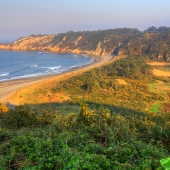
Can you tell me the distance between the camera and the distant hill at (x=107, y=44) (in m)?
82.8

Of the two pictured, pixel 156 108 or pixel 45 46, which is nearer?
pixel 156 108

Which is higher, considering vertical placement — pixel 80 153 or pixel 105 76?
pixel 80 153

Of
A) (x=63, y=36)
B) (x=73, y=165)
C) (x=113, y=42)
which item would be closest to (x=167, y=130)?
(x=73, y=165)

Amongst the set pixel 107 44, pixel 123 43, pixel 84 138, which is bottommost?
pixel 84 138

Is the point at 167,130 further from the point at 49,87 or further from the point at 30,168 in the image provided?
the point at 49,87

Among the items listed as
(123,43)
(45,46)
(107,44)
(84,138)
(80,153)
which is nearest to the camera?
(80,153)

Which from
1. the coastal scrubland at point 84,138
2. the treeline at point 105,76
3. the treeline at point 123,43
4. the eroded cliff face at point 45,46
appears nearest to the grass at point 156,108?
the coastal scrubland at point 84,138

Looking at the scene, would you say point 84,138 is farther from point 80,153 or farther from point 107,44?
point 107,44

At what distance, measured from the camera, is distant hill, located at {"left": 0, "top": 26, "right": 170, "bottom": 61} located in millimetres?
82812

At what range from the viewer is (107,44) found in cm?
10438

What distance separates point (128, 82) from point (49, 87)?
51.0ft

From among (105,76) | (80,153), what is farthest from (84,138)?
(105,76)

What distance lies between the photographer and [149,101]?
31250 mm

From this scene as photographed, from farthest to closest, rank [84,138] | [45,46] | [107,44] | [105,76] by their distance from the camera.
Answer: [45,46] → [107,44] → [105,76] → [84,138]
